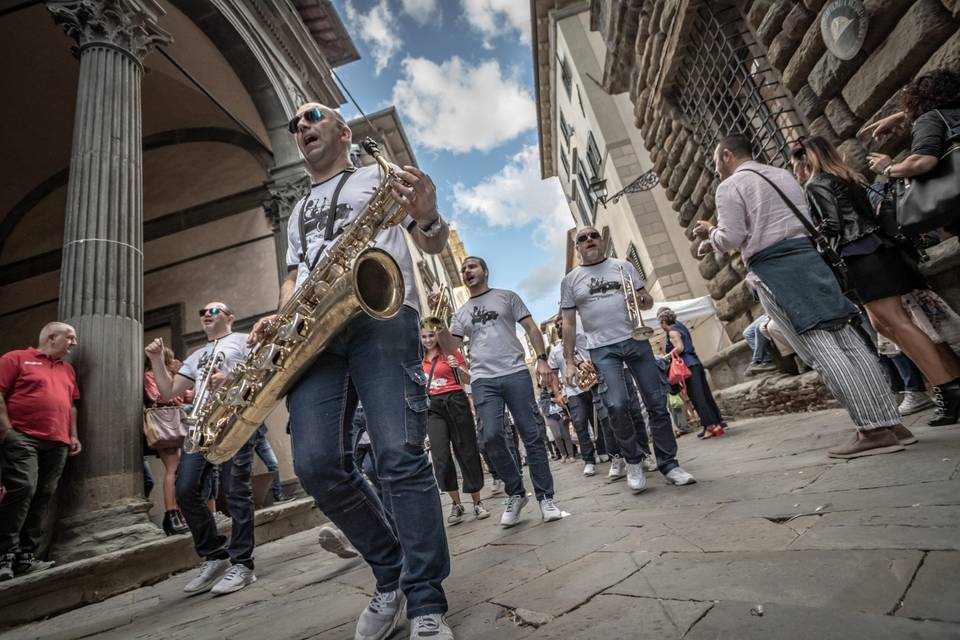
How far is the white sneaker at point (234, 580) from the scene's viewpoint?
10.5 ft

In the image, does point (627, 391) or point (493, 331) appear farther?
point (493, 331)

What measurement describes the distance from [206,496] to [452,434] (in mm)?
2168

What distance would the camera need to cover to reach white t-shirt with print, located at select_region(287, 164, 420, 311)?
6.94ft

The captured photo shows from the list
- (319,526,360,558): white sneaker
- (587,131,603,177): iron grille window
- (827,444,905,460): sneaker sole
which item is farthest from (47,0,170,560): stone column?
(587,131,603,177): iron grille window

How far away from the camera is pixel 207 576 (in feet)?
11.4

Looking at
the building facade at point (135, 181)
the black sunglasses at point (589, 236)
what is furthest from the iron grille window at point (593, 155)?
the black sunglasses at point (589, 236)

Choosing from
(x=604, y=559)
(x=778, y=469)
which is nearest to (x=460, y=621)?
(x=604, y=559)

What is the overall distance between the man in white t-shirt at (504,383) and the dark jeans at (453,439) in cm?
87

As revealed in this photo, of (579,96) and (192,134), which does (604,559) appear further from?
(579,96)

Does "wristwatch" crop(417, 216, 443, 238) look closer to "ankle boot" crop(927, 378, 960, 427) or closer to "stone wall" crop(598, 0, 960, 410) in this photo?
"ankle boot" crop(927, 378, 960, 427)

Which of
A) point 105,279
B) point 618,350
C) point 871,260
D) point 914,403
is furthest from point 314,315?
point 914,403

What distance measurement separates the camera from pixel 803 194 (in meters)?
3.08

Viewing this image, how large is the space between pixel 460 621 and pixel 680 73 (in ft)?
23.5

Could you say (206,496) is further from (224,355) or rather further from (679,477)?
(679,477)
